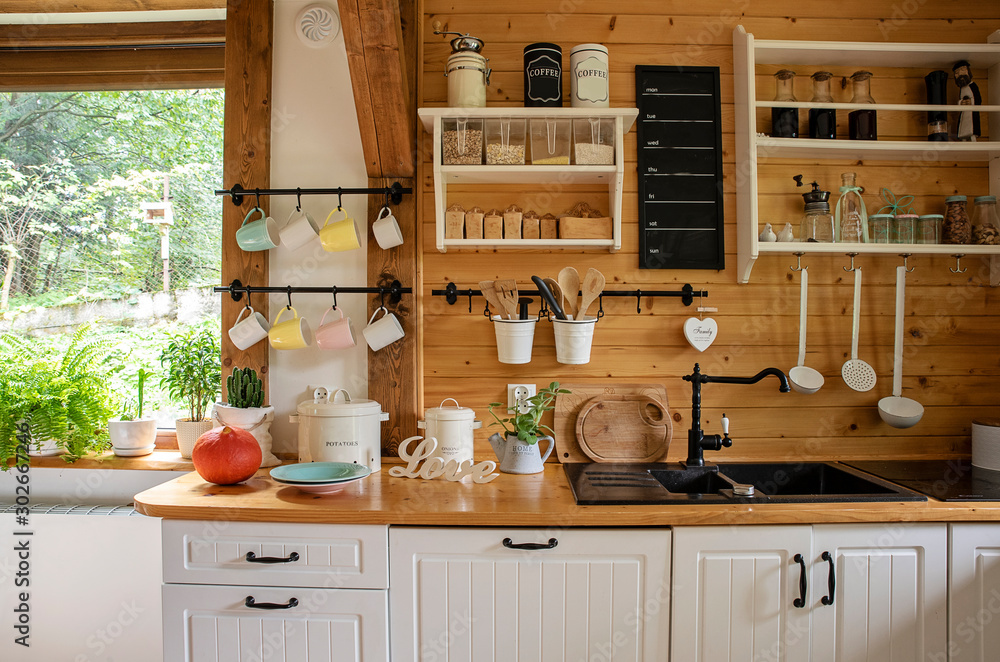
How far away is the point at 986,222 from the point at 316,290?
2.17 m

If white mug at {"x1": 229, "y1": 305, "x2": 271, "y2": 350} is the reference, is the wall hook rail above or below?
above

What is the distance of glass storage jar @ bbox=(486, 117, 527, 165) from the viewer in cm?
196

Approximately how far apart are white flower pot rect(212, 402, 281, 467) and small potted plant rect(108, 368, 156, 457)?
0.36 m

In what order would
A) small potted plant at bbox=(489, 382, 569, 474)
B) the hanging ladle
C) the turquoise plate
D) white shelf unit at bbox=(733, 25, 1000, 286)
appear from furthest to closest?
the hanging ladle → white shelf unit at bbox=(733, 25, 1000, 286) → small potted plant at bbox=(489, 382, 569, 474) → the turquoise plate

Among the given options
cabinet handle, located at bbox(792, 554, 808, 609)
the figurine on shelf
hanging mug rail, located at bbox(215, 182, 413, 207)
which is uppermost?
the figurine on shelf

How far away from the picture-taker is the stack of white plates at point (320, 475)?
1.63 metres

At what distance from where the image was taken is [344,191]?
6.84ft

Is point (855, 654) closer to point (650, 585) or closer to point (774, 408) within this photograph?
point (650, 585)

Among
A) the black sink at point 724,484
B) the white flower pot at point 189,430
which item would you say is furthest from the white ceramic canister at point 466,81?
the white flower pot at point 189,430

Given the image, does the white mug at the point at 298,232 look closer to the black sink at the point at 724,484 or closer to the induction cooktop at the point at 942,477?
the black sink at the point at 724,484

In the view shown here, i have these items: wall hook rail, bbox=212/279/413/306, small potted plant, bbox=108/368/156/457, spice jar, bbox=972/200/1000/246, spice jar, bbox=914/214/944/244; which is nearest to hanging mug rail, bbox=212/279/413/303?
wall hook rail, bbox=212/279/413/306

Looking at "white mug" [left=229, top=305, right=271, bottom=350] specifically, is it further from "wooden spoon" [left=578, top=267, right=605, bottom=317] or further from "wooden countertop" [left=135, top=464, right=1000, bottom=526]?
"wooden spoon" [left=578, top=267, right=605, bottom=317]

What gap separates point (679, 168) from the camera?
A: 2121 millimetres

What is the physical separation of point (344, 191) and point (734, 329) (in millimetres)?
1373
